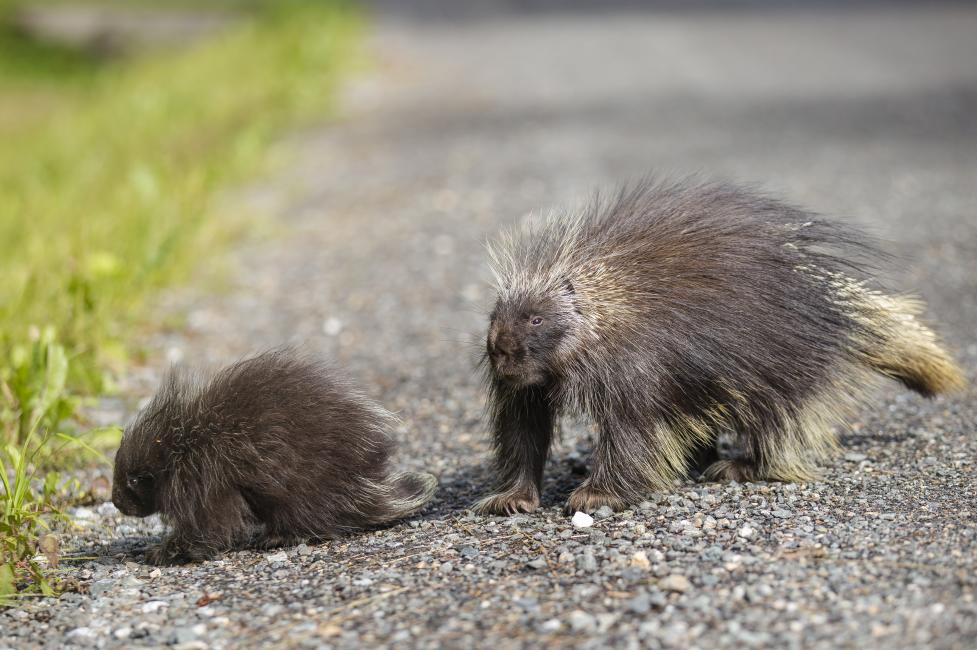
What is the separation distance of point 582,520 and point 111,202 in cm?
704

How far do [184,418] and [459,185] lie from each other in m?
7.52

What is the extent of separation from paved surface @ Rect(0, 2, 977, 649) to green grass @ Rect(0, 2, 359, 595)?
451 millimetres

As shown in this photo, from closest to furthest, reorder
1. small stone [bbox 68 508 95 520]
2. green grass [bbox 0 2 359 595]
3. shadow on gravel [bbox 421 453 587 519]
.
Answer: shadow on gravel [bbox 421 453 587 519], small stone [bbox 68 508 95 520], green grass [bbox 0 2 359 595]

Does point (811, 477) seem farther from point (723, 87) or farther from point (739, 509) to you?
point (723, 87)

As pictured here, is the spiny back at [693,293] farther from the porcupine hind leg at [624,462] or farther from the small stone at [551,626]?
the small stone at [551,626]

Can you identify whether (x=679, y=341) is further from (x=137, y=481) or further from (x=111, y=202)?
(x=111, y=202)

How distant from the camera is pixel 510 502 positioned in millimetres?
5535

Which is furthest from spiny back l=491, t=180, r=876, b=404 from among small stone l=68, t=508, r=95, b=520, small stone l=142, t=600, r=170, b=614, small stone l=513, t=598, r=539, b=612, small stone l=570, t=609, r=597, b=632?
small stone l=68, t=508, r=95, b=520

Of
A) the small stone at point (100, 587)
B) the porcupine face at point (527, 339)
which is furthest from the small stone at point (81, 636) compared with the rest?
the porcupine face at point (527, 339)

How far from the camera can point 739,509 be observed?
5.23 meters

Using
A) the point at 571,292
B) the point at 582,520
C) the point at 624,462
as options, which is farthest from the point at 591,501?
the point at 571,292

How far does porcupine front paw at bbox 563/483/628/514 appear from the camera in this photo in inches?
210

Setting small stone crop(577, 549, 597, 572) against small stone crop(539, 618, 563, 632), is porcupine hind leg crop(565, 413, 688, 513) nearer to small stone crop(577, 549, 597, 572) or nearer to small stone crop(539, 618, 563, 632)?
small stone crop(577, 549, 597, 572)

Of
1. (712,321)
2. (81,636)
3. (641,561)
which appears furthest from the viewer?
(712,321)
